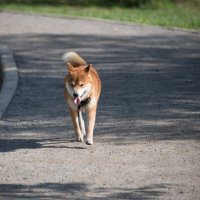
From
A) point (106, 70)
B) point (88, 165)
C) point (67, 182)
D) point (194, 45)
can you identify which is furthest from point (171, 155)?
point (194, 45)

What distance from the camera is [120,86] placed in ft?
36.3

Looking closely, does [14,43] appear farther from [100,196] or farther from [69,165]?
[100,196]

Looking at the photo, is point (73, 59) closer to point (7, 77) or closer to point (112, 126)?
point (112, 126)

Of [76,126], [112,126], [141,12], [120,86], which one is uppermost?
[76,126]

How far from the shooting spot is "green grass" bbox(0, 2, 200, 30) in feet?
61.6

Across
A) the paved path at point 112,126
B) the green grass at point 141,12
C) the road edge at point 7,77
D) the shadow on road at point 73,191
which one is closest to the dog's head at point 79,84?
the paved path at point 112,126

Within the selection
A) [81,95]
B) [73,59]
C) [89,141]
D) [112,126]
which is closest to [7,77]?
[73,59]

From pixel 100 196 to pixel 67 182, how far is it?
0.53 m

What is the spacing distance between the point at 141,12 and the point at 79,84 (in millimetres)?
14036

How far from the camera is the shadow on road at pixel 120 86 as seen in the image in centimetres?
849

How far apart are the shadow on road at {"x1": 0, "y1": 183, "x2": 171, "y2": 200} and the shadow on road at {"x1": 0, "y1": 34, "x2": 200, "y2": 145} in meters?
1.78

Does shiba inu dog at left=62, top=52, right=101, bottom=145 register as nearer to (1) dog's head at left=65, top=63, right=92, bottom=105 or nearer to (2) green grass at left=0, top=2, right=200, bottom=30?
(1) dog's head at left=65, top=63, right=92, bottom=105

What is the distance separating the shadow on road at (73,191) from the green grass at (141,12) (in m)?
12.1

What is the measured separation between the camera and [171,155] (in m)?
7.29
